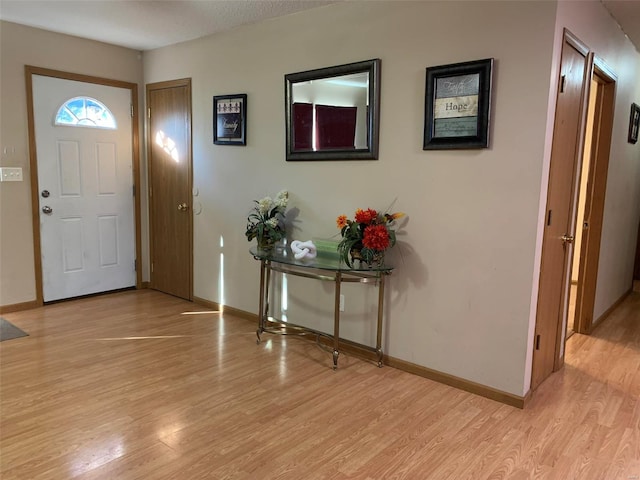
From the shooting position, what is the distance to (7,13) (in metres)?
3.62

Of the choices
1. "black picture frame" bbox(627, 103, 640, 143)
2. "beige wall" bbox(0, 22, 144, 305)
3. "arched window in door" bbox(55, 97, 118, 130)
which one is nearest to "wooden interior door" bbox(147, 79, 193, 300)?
"arched window in door" bbox(55, 97, 118, 130)

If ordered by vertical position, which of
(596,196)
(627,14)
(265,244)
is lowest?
(265,244)

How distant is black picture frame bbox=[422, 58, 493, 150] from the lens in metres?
2.54

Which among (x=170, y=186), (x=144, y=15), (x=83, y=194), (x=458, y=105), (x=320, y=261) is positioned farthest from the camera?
(x=170, y=186)

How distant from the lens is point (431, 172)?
9.23 ft

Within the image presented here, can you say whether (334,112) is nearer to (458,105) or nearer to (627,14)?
(458,105)

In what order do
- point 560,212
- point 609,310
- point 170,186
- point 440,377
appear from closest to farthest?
point 560,212, point 440,377, point 609,310, point 170,186

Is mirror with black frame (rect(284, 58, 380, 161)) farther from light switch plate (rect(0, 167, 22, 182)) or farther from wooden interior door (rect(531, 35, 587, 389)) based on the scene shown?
light switch plate (rect(0, 167, 22, 182))

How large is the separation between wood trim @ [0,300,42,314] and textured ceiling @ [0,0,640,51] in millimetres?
2383

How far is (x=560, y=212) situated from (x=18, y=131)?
426cm

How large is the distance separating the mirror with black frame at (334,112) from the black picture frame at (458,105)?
1.29 ft

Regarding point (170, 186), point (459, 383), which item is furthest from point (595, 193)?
point (170, 186)

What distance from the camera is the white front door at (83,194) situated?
4.19m

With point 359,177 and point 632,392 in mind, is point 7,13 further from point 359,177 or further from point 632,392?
point 632,392
